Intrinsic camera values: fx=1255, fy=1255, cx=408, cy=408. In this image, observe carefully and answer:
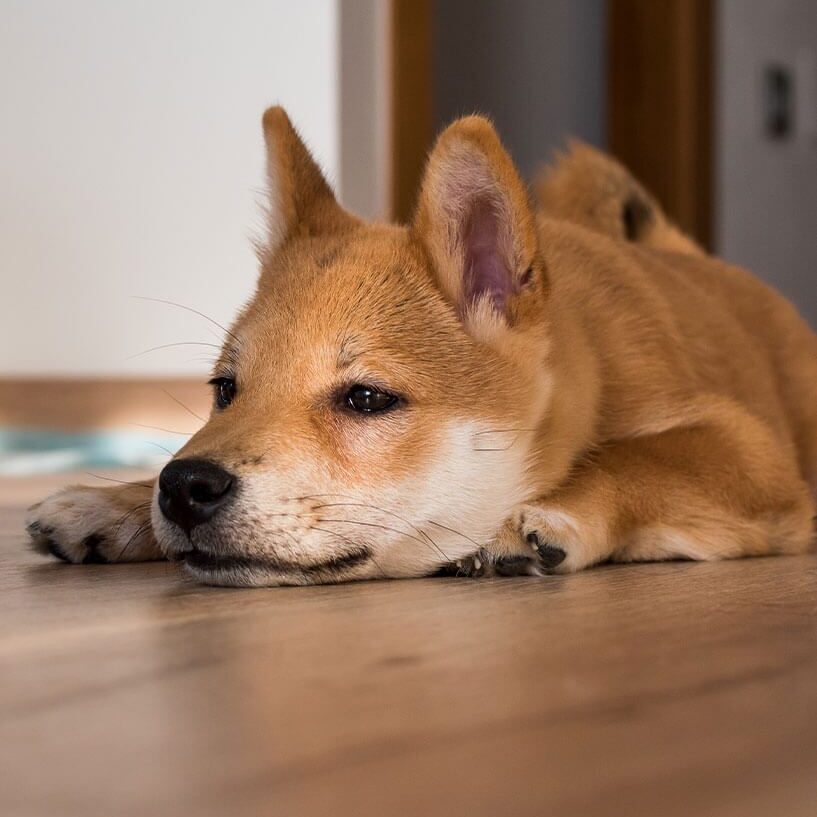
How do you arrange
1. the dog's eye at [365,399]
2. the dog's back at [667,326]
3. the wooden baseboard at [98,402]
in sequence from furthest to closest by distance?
the wooden baseboard at [98,402] < the dog's back at [667,326] < the dog's eye at [365,399]

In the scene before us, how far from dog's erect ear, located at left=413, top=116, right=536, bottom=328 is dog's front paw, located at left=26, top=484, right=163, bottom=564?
0.60 m

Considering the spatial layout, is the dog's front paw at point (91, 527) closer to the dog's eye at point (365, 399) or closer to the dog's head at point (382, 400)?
the dog's head at point (382, 400)

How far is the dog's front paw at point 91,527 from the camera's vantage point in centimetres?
192

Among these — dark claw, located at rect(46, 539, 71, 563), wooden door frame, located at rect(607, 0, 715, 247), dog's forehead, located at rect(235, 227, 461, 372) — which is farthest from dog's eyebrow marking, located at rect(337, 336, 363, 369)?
wooden door frame, located at rect(607, 0, 715, 247)

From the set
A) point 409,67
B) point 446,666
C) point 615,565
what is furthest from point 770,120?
point 446,666

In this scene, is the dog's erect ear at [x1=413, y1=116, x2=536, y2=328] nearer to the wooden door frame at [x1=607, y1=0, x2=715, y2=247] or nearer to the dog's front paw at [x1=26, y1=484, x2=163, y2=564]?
the dog's front paw at [x1=26, y1=484, x2=163, y2=564]

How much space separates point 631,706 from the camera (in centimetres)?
99

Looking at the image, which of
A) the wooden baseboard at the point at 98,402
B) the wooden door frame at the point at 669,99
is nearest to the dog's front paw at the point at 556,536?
the wooden baseboard at the point at 98,402

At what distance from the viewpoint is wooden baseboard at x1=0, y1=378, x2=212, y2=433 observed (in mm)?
4777

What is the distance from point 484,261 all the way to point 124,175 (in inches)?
119

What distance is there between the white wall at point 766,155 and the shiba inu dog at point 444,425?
3.73 meters

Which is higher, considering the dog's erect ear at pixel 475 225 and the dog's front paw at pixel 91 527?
the dog's erect ear at pixel 475 225

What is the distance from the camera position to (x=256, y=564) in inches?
64.3

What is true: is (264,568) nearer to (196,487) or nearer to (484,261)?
(196,487)
